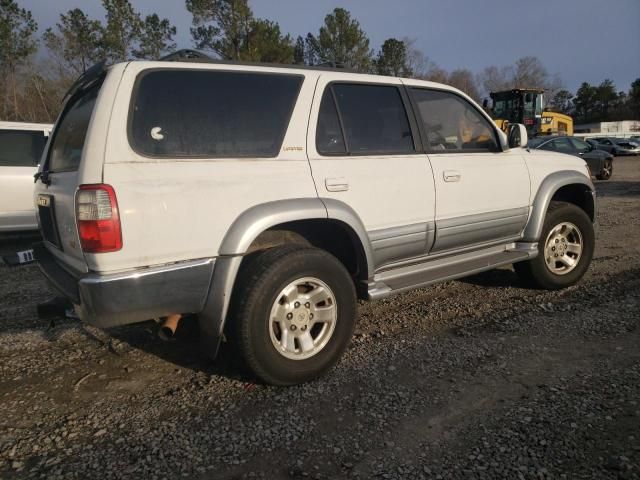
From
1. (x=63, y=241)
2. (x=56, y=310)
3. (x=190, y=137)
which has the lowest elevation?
(x=56, y=310)

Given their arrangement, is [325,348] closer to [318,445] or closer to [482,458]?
[318,445]

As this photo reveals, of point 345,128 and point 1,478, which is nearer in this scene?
point 1,478

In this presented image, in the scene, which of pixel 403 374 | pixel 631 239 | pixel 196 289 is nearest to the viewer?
pixel 196 289

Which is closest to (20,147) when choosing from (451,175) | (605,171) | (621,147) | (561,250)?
(451,175)

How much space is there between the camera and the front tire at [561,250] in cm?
459

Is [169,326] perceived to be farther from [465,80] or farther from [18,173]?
[465,80]

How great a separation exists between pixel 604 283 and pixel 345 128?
338cm

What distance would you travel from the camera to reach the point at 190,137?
8.96ft

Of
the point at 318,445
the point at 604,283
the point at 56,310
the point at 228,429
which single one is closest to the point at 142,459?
the point at 228,429

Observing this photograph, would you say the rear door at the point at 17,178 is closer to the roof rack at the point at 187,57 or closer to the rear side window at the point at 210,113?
the roof rack at the point at 187,57

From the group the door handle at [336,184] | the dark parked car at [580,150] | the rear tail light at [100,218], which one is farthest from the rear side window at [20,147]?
the dark parked car at [580,150]

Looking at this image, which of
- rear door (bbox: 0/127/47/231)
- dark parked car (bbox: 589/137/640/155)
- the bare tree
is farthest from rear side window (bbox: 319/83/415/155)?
the bare tree

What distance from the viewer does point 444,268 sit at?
3.87 meters

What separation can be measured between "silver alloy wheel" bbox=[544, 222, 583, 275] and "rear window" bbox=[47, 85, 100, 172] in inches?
160
